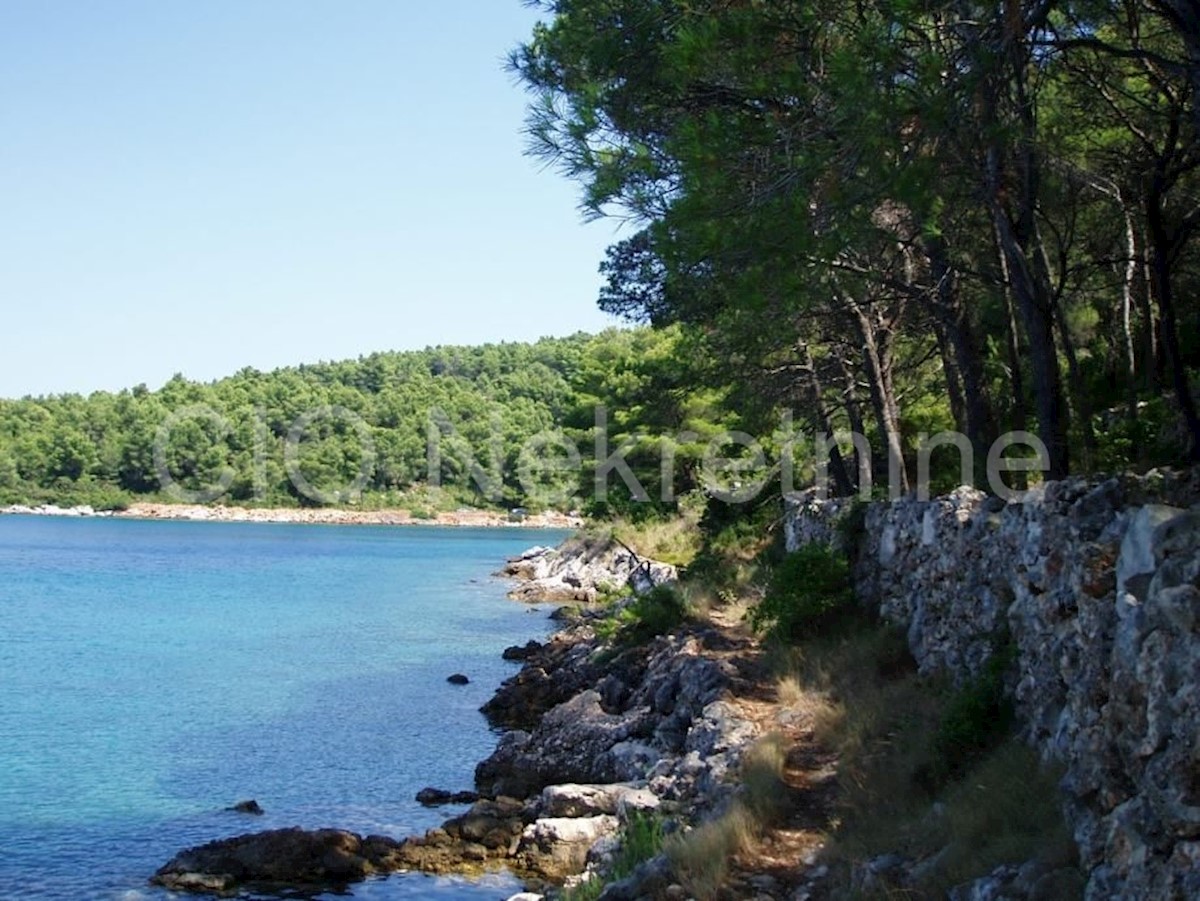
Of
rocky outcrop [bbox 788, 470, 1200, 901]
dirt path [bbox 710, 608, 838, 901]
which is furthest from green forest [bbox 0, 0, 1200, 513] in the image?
dirt path [bbox 710, 608, 838, 901]

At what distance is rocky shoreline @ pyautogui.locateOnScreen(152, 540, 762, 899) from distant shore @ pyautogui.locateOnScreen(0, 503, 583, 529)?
128m

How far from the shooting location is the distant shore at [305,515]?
14950cm

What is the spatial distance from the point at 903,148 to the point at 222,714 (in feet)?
69.6

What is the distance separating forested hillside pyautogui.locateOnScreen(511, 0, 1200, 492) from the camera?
9.05 metres

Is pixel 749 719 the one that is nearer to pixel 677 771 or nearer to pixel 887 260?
pixel 677 771

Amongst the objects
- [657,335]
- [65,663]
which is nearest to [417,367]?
[657,335]

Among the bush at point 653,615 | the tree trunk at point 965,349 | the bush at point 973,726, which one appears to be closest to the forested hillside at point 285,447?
the bush at point 653,615

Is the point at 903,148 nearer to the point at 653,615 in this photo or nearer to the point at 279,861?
the point at 279,861

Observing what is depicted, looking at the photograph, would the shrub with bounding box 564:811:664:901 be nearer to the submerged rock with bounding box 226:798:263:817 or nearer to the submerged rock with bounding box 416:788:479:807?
the submerged rock with bounding box 416:788:479:807

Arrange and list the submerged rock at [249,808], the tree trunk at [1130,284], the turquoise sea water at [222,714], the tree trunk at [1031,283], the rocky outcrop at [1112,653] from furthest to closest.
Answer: the submerged rock at [249,808] → the turquoise sea water at [222,714] → the tree trunk at [1130,284] → the tree trunk at [1031,283] → the rocky outcrop at [1112,653]

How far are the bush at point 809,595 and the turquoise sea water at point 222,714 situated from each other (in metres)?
5.43

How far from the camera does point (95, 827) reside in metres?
17.2

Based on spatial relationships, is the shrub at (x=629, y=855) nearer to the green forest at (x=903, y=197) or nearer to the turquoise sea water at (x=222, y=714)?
the turquoise sea water at (x=222, y=714)

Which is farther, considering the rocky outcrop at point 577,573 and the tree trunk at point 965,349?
the rocky outcrop at point 577,573
